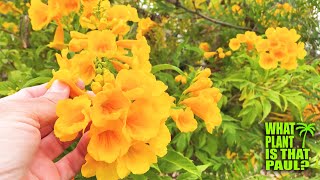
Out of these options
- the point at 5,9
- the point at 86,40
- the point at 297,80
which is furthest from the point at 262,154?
the point at 5,9

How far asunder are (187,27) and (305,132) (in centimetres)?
137

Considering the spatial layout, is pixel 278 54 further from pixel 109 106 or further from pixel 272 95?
pixel 109 106

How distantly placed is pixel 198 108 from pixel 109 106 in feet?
1.60

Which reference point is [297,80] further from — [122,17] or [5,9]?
[5,9]

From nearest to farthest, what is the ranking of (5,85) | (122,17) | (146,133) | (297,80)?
(146,133) → (122,17) → (5,85) → (297,80)

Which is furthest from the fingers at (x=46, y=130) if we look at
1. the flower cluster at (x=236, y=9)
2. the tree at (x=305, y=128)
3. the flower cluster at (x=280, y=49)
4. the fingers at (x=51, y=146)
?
the flower cluster at (x=236, y=9)

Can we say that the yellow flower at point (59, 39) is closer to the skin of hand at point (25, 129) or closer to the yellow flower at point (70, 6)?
the yellow flower at point (70, 6)

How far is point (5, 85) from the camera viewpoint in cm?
198

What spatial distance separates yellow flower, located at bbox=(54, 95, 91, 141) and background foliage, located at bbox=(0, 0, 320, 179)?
1.59ft

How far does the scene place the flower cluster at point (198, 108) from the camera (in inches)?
56.1

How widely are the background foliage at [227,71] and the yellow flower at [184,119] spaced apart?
0.17 meters

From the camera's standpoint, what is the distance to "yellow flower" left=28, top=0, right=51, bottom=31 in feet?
5.85

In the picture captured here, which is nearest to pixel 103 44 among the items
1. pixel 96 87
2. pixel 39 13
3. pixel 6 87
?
pixel 96 87

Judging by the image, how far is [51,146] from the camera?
1.48 m
